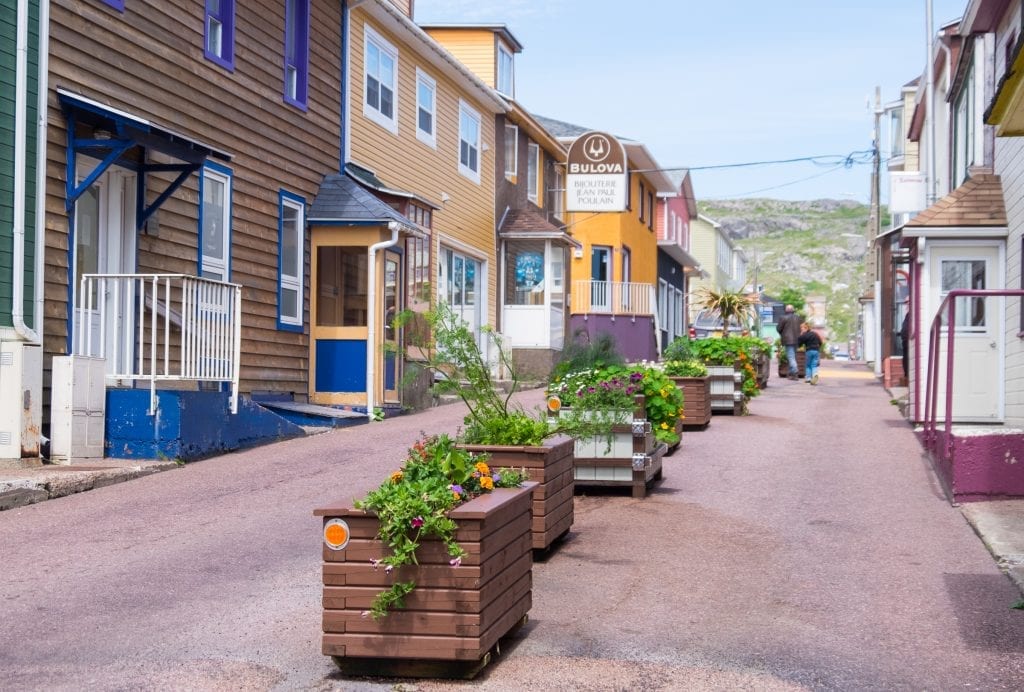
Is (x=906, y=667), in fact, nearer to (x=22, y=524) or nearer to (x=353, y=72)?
(x=22, y=524)

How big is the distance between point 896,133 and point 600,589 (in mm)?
34908

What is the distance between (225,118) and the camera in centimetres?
1546

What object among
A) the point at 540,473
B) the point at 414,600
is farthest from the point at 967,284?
the point at 414,600

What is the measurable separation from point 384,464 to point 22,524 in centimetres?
416

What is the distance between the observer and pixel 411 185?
22.3m

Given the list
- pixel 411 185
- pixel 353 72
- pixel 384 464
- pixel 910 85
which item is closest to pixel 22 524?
pixel 384 464

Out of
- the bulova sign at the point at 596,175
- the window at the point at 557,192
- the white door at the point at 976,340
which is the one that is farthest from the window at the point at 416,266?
the window at the point at 557,192

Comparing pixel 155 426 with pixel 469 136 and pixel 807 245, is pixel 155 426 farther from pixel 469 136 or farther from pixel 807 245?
pixel 807 245

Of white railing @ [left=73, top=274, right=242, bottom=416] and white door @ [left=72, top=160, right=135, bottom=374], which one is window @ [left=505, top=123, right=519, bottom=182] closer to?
white railing @ [left=73, top=274, right=242, bottom=416]

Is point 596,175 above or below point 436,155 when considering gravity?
below

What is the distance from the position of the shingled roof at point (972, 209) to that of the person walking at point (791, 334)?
41.9ft

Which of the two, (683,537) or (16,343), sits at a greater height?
(16,343)

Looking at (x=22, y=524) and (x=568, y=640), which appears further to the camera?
(x=22, y=524)

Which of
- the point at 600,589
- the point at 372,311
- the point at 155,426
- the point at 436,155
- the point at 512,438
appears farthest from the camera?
the point at 436,155
